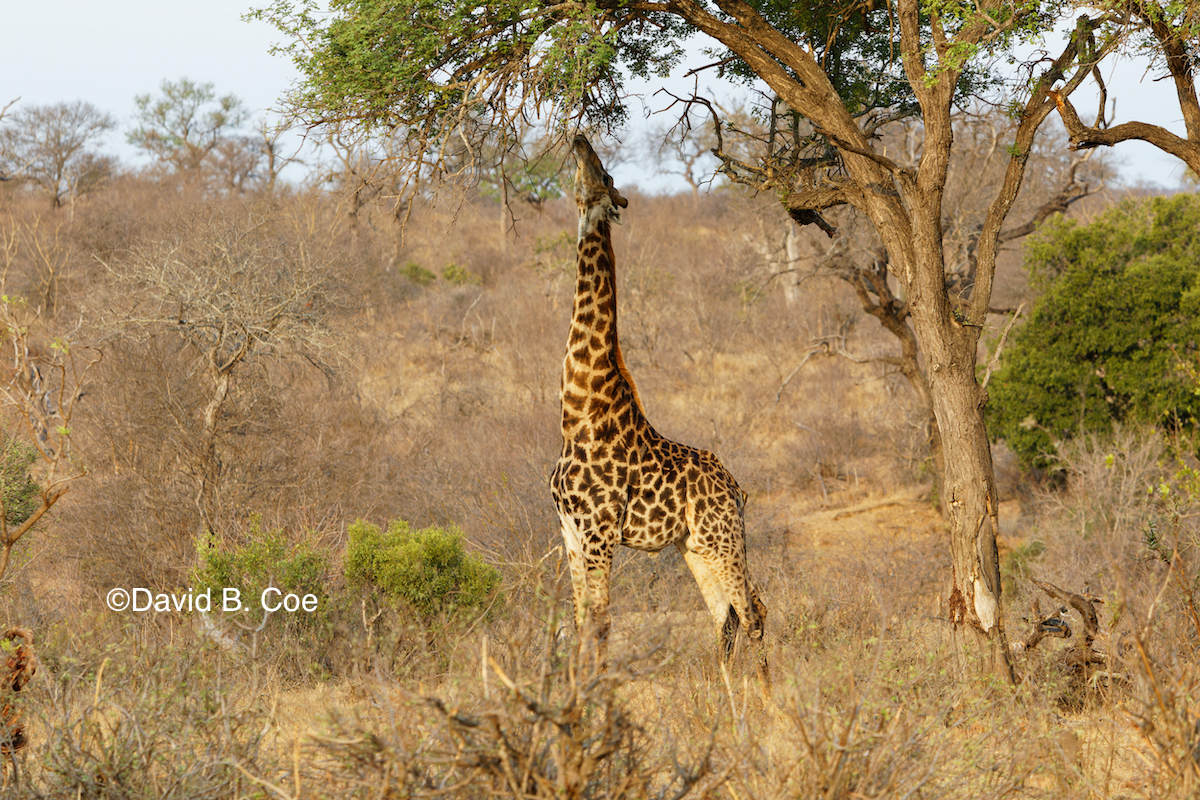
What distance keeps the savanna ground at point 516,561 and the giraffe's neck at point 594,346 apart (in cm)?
80

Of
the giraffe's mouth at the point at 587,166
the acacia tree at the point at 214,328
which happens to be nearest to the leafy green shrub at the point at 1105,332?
the acacia tree at the point at 214,328

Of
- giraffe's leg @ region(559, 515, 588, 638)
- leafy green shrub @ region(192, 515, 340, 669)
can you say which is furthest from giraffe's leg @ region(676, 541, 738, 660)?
leafy green shrub @ region(192, 515, 340, 669)

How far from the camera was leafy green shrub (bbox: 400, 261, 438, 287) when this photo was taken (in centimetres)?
2639

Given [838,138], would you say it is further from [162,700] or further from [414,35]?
[162,700]

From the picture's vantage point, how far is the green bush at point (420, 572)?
7.00m

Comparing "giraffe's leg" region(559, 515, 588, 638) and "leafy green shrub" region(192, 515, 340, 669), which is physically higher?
"giraffe's leg" region(559, 515, 588, 638)

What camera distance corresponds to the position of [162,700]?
3492 millimetres

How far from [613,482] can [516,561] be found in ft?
14.0

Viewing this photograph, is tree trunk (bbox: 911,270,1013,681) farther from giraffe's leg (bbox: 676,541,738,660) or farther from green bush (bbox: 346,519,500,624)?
green bush (bbox: 346,519,500,624)

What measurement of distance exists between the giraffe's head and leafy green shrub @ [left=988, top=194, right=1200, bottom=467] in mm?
9346

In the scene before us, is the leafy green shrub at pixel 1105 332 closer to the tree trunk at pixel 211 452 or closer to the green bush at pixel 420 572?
the green bush at pixel 420 572

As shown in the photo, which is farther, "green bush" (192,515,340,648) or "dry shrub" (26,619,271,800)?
"green bush" (192,515,340,648)

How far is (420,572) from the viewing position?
6.98 m

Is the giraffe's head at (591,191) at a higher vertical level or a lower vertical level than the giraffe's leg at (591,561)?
higher
